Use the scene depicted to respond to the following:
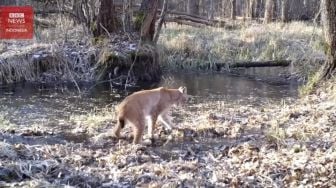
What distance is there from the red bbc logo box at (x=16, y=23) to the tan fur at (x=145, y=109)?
11.8 metres

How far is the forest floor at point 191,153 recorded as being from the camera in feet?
20.9

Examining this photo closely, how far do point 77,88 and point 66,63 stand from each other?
1690 millimetres

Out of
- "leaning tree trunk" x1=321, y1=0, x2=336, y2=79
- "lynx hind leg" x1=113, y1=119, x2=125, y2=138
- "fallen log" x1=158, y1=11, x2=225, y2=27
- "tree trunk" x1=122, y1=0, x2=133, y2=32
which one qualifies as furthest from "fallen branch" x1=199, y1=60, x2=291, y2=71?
"lynx hind leg" x1=113, y1=119, x2=125, y2=138

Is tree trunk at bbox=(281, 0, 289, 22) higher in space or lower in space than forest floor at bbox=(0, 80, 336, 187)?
higher

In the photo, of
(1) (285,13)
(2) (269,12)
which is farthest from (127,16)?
(1) (285,13)

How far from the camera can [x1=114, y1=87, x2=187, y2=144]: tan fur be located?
322 inches

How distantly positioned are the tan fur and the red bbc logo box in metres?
11.8

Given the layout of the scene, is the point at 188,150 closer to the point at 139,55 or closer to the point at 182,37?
the point at 139,55

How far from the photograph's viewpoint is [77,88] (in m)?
16.1

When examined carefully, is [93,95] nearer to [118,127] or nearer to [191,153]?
[118,127]

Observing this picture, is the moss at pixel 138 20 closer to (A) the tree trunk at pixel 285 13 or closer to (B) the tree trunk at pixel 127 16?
(B) the tree trunk at pixel 127 16

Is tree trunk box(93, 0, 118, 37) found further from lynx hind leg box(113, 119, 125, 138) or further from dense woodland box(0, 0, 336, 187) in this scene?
lynx hind leg box(113, 119, 125, 138)

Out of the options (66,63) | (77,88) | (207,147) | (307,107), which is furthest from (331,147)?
(66,63)

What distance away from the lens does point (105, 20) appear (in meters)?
18.3
